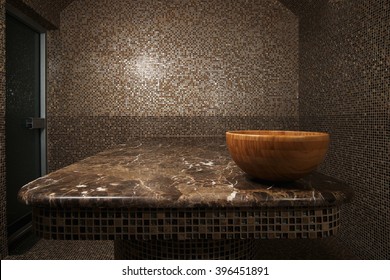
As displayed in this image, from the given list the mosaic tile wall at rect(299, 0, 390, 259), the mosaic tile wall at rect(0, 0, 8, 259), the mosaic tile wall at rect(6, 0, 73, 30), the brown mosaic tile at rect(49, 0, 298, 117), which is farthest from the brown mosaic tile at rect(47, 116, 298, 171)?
the mosaic tile wall at rect(0, 0, 8, 259)

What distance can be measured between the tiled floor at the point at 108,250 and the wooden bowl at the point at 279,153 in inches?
74.7

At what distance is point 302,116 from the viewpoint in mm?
3857

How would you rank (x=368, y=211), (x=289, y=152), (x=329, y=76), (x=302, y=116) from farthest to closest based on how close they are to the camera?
(x=302, y=116) → (x=329, y=76) → (x=368, y=211) → (x=289, y=152)

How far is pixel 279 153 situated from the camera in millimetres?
842

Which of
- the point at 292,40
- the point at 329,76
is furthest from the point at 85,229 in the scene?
the point at 292,40

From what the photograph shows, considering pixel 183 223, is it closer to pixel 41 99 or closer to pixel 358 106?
pixel 358 106

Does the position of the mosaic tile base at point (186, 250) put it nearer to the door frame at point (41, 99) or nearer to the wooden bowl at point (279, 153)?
the wooden bowl at point (279, 153)

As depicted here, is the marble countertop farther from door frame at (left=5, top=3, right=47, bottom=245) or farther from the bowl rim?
door frame at (left=5, top=3, right=47, bottom=245)

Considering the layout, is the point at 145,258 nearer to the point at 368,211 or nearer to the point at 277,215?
the point at 277,215

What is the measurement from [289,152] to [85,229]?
61 cm

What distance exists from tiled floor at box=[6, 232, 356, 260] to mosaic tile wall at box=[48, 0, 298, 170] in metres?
1.35

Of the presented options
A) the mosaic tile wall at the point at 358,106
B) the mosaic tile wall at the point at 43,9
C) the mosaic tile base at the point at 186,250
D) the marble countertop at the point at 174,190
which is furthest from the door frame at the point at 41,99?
the mosaic tile wall at the point at 358,106

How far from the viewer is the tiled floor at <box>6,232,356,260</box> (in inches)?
103
